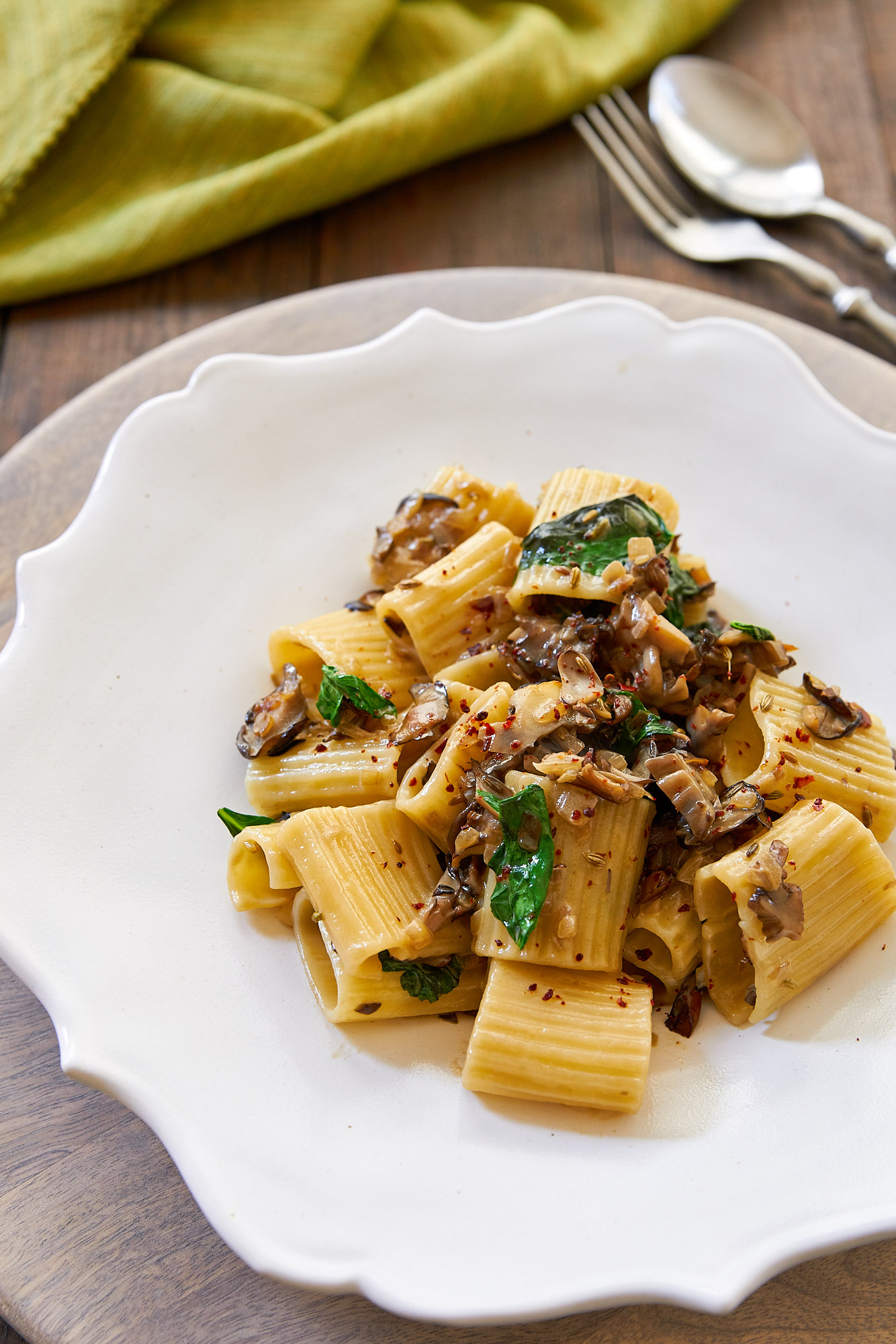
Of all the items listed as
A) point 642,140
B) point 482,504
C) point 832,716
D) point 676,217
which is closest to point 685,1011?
point 832,716

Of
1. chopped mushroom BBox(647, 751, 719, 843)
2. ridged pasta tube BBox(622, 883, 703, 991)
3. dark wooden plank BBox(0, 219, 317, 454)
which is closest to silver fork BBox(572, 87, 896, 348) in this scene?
dark wooden plank BBox(0, 219, 317, 454)

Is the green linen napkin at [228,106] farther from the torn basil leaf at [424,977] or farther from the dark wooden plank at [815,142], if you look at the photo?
the torn basil leaf at [424,977]

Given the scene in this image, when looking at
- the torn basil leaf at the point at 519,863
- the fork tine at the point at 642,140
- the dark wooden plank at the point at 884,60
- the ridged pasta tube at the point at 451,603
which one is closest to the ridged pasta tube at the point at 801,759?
the torn basil leaf at the point at 519,863

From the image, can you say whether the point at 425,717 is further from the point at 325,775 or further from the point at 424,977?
the point at 424,977

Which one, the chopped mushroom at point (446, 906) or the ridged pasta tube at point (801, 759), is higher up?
the ridged pasta tube at point (801, 759)

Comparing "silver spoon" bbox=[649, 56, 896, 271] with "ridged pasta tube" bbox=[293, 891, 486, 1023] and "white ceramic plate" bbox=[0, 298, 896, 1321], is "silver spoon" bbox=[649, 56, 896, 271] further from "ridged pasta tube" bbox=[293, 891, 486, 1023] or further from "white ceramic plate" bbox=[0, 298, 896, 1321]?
"ridged pasta tube" bbox=[293, 891, 486, 1023]

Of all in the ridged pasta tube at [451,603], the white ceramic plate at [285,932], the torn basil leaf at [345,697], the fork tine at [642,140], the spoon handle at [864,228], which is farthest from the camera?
the fork tine at [642,140]
